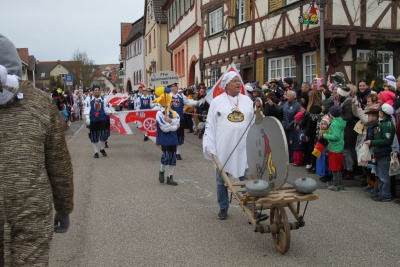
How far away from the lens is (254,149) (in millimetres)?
5316

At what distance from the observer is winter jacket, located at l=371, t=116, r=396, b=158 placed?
23.9 feet

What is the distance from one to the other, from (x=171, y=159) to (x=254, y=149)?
12.0 feet

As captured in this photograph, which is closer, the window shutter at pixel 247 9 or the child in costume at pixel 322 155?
the child in costume at pixel 322 155

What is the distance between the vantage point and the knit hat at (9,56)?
2.55 m

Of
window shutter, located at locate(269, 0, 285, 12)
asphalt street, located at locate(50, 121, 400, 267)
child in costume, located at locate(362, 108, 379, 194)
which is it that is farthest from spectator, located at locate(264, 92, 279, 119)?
window shutter, located at locate(269, 0, 285, 12)

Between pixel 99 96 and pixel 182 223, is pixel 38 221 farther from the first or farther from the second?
pixel 99 96

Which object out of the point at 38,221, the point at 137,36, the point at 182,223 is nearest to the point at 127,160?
the point at 182,223

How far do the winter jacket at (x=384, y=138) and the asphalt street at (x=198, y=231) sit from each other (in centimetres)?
78

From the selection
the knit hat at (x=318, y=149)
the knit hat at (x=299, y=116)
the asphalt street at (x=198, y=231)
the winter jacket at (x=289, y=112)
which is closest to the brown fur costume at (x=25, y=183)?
the asphalt street at (x=198, y=231)

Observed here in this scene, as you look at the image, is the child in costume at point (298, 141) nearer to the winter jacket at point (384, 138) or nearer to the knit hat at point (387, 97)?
the knit hat at point (387, 97)

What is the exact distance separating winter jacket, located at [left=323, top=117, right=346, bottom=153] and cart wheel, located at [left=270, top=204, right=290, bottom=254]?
344 cm

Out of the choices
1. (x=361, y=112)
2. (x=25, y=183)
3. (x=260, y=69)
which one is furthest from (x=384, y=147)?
(x=260, y=69)

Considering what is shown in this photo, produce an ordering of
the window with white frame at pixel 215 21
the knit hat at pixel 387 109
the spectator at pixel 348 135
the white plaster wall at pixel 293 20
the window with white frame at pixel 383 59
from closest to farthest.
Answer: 1. the knit hat at pixel 387 109
2. the spectator at pixel 348 135
3. the window with white frame at pixel 383 59
4. the white plaster wall at pixel 293 20
5. the window with white frame at pixel 215 21

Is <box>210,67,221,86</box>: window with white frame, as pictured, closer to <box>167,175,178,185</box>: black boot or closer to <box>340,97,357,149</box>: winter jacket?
<box>340,97,357,149</box>: winter jacket
